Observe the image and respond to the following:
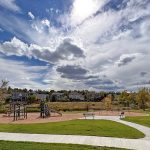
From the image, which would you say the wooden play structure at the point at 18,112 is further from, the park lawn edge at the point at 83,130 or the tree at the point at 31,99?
the tree at the point at 31,99

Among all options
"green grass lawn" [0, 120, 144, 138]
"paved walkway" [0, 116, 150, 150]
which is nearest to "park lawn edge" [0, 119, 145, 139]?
"green grass lawn" [0, 120, 144, 138]

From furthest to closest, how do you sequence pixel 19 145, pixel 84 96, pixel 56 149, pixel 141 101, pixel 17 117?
pixel 84 96
pixel 141 101
pixel 17 117
pixel 19 145
pixel 56 149

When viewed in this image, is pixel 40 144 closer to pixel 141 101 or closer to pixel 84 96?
pixel 141 101

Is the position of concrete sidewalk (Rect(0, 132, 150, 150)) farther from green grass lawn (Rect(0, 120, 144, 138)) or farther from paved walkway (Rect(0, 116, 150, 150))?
green grass lawn (Rect(0, 120, 144, 138))

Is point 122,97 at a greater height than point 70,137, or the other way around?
point 122,97

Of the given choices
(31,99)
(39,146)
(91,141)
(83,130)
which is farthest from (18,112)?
(31,99)

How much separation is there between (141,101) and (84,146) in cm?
7072

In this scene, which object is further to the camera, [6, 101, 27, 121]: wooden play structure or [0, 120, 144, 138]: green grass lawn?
[6, 101, 27, 121]: wooden play structure

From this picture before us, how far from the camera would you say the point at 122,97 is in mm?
105750

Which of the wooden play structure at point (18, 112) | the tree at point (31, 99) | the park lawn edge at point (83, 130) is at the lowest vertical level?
the park lawn edge at point (83, 130)

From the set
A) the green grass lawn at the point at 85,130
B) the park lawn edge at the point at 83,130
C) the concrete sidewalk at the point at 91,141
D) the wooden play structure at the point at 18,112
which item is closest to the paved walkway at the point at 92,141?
the concrete sidewalk at the point at 91,141

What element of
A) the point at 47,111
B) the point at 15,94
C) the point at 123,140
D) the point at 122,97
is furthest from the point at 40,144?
the point at 122,97

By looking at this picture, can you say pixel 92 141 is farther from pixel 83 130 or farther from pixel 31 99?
pixel 31 99

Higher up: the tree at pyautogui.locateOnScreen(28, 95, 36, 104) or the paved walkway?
the tree at pyautogui.locateOnScreen(28, 95, 36, 104)
